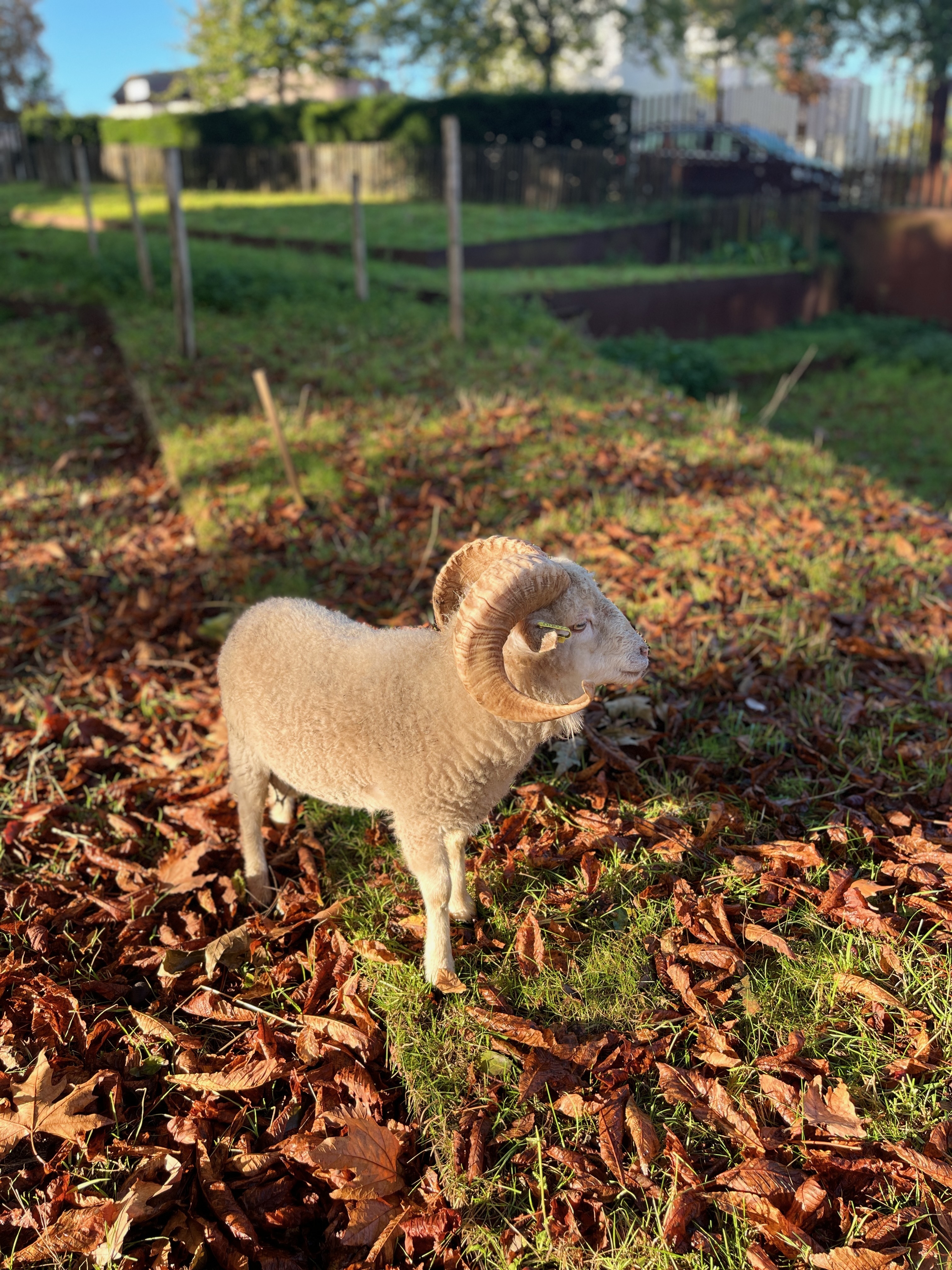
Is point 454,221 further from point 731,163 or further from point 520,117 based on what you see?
point 520,117

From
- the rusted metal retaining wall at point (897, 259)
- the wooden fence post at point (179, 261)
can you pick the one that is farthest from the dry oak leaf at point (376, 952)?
the rusted metal retaining wall at point (897, 259)

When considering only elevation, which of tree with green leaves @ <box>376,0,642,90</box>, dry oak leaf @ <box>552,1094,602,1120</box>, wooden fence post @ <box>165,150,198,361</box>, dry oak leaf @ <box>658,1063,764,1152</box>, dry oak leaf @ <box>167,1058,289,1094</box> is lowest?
dry oak leaf @ <box>167,1058,289,1094</box>

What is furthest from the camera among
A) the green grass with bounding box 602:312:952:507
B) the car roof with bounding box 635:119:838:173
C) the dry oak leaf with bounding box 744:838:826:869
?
the car roof with bounding box 635:119:838:173

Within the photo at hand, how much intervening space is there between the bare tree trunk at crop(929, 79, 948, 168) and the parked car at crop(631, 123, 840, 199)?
205 cm

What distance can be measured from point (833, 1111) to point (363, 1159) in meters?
1.34

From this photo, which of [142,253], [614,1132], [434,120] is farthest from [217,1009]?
[434,120]

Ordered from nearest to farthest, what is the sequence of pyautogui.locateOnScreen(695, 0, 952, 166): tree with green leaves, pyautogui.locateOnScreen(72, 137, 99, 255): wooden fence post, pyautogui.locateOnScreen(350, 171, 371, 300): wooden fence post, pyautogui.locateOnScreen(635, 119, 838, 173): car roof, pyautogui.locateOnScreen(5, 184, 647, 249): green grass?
pyautogui.locateOnScreen(350, 171, 371, 300): wooden fence post → pyautogui.locateOnScreen(72, 137, 99, 255): wooden fence post → pyautogui.locateOnScreen(5, 184, 647, 249): green grass → pyautogui.locateOnScreen(695, 0, 952, 166): tree with green leaves → pyautogui.locateOnScreen(635, 119, 838, 173): car roof

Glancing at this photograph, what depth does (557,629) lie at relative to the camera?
8.54ft

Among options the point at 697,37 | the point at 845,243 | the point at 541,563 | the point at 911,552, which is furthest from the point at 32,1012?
the point at 697,37

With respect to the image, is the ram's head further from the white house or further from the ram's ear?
the white house

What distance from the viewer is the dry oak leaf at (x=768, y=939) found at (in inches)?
117

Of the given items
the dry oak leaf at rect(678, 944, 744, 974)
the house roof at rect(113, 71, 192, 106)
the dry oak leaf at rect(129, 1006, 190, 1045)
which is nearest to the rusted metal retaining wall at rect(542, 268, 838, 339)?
the dry oak leaf at rect(678, 944, 744, 974)

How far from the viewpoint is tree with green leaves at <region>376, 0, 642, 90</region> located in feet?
108

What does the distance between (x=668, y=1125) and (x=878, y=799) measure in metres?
1.74
